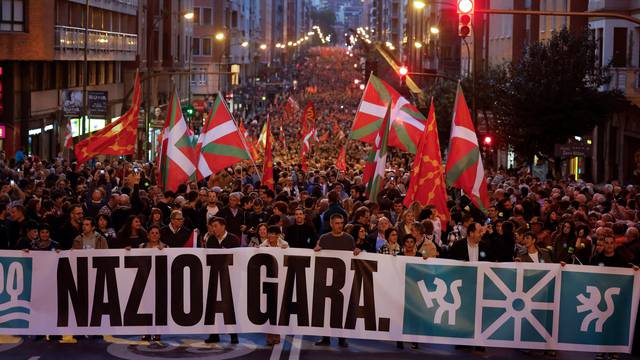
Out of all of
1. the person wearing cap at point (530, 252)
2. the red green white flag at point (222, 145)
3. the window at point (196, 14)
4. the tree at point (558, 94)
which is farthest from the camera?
the window at point (196, 14)

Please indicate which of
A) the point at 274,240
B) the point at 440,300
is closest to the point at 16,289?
the point at 274,240

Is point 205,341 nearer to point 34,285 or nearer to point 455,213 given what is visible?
point 34,285

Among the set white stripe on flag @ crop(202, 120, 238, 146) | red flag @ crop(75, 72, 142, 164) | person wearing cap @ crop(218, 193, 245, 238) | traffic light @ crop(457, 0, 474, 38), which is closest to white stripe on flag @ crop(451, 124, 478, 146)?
traffic light @ crop(457, 0, 474, 38)

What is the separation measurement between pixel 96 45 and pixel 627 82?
26.7m

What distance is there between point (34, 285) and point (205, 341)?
80.2 inches

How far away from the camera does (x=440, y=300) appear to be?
1382 cm

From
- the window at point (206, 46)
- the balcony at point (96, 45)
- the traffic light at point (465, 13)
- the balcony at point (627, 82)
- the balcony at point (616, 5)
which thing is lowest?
the balcony at point (627, 82)

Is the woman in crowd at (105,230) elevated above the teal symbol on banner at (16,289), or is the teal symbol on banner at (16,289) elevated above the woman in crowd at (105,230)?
the woman in crowd at (105,230)

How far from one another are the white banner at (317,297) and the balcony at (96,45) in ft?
121

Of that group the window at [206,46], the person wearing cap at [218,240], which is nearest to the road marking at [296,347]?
the person wearing cap at [218,240]

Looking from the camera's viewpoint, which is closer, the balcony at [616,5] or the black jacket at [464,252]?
the black jacket at [464,252]

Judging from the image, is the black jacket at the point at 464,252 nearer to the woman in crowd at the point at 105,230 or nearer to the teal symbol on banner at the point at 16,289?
the woman in crowd at the point at 105,230

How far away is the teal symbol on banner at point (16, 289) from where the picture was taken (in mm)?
13852

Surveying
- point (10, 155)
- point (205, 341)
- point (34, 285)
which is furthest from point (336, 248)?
point (10, 155)
